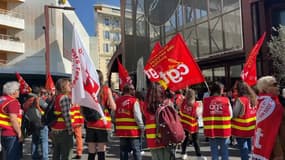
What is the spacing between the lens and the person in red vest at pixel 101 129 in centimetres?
736

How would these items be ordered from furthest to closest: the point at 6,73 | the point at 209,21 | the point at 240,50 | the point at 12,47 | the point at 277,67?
the point at 12,47, the point at 6,73, the point at 209,21, the point at 240,50, the point at 277,67

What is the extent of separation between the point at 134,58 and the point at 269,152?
86.8 feet

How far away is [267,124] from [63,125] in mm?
3823

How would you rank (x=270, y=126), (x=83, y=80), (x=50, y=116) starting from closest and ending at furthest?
1. (x=270, y=126)
2. (x=83, y=80)
3. (x=50, y=116)

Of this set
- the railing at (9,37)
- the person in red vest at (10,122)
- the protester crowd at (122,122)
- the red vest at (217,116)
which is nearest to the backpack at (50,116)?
the protester crowd at (122,122)

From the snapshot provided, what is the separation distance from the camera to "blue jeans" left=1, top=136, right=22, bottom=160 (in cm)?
748

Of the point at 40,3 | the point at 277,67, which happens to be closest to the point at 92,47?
the point at 40,3

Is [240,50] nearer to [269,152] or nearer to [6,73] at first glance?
[269,152]

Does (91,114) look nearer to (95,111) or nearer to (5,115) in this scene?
(95,111)

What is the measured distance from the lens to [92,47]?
191 feet

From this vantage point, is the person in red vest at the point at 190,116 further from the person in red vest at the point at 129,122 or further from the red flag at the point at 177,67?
the person in red vest at the point at 129,122

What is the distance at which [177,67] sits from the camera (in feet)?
26.4

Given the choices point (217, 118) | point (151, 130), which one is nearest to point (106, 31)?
point (217, 118)

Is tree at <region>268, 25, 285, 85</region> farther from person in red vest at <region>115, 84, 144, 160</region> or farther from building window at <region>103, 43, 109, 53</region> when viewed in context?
building window at <region>103, 43, 109, 53</region>
